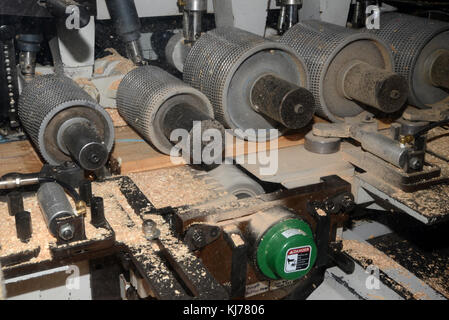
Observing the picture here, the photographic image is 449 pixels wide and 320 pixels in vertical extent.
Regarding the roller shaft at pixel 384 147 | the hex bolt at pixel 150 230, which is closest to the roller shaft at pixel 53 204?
the hex bolt at pixel 150 230

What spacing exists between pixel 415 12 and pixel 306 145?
103 cm

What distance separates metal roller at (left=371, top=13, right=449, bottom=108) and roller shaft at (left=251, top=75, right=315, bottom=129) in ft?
1.63

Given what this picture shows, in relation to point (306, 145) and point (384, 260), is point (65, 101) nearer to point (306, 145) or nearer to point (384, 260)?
point (306, 145)

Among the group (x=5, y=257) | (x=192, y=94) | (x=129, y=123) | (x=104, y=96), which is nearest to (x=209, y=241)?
(x=5, y=257)

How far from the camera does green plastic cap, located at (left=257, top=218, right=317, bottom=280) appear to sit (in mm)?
980

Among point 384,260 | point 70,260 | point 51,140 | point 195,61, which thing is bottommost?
point 384,260

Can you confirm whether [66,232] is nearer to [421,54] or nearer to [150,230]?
[150,230]

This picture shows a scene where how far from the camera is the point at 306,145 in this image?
4.71 ft

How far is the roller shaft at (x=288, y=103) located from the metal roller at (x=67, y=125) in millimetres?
408

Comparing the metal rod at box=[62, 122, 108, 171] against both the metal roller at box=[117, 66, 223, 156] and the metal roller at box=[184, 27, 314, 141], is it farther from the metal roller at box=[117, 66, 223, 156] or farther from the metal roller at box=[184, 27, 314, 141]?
the metal roller at box=[184, 27, 314, 141]

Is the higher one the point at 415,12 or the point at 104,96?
the point at 415,12

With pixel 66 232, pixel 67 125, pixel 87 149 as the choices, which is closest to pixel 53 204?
pixel 66 232

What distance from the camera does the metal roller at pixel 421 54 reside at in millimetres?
1573

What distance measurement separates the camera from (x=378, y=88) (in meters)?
1.36
